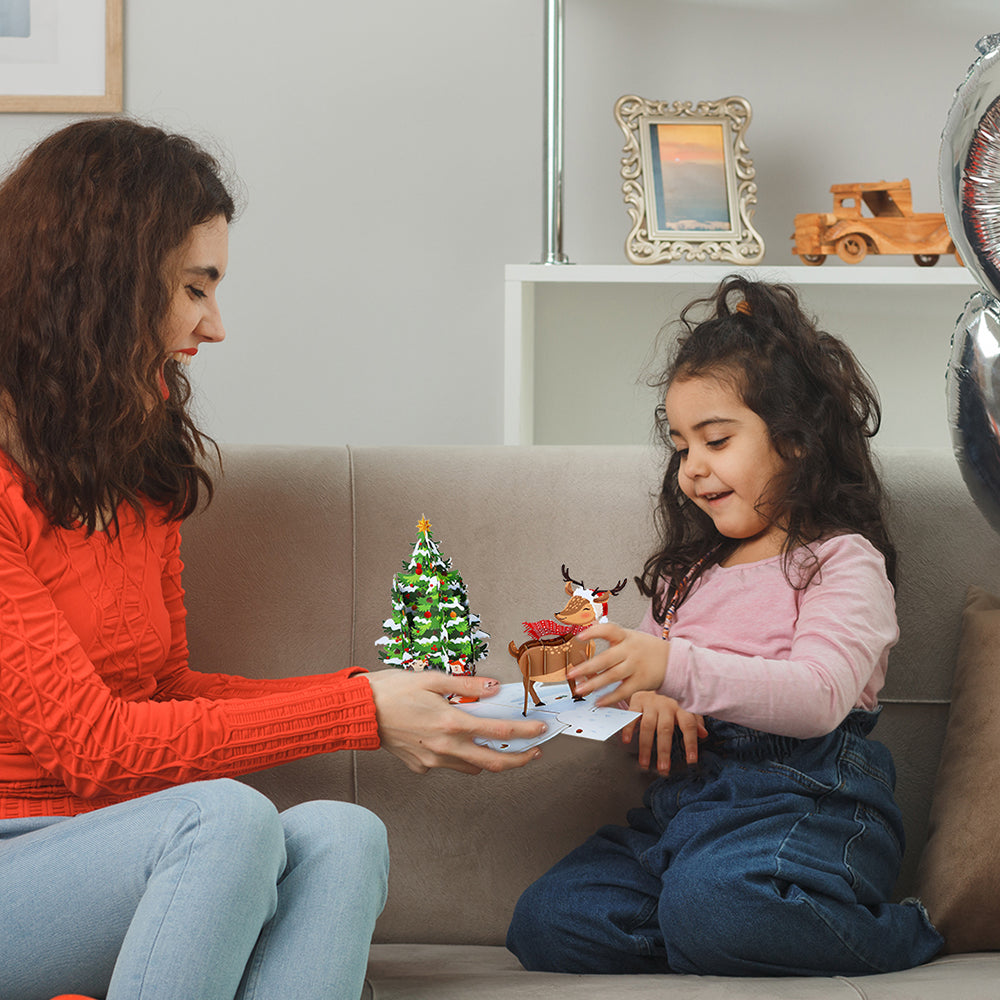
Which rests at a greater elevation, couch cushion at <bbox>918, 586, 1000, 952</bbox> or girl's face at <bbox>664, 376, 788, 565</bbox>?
girl's face at <bbox>664, 376, 788, 565</bbox>

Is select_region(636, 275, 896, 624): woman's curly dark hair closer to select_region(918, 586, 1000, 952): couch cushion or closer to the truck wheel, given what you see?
select_region(918, 586, 1000, 952): couch cushion

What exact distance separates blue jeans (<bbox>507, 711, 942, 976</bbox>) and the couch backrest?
98mm

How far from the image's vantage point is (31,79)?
80.7 inches

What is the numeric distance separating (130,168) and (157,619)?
1.51 ft

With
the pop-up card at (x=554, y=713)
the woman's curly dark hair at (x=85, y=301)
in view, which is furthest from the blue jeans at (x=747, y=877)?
the woman's curly dark hair at (x=85, y=301)

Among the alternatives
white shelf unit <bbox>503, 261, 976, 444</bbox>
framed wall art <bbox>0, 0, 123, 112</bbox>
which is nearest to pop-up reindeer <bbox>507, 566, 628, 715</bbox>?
white shelf unit <bbox>503, 261, 976, 444</bbox>

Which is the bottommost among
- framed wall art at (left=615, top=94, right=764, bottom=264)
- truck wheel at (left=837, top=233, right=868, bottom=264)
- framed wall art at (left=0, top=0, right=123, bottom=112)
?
truck wheel at (left=837, top=233, right=868, bottom=264)

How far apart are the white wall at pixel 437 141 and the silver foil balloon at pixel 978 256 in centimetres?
85

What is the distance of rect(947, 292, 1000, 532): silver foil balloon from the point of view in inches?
45.7

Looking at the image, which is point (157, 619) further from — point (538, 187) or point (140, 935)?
point (538, 187)

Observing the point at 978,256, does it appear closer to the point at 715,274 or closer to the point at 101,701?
the point at 715,274

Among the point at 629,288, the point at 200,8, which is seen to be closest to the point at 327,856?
the point at 629,288

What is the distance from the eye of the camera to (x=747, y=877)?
3.47ft

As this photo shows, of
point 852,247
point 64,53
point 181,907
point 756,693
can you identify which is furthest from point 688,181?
point 181,907
